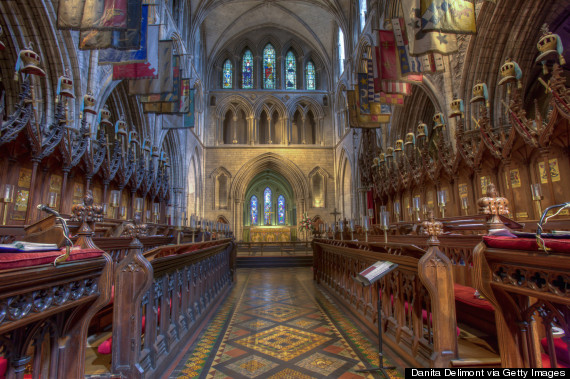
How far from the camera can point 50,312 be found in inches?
42.2

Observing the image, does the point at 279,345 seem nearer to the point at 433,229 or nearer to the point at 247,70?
the point at 433,229

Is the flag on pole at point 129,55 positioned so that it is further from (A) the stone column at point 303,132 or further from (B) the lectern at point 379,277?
(A) the stone column at point 303,132

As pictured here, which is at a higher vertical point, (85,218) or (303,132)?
(303,132)

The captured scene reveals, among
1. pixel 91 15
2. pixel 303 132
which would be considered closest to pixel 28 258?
pixel 91 15

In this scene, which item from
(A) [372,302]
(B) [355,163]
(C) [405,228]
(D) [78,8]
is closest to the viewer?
(A) [372,302]

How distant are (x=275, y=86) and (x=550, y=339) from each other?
21.3 m

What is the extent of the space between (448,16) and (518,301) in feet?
17.6

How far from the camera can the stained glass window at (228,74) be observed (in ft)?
69.5

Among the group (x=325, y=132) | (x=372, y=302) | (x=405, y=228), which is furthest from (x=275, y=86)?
(x=372, y=302)

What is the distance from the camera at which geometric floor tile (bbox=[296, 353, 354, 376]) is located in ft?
8.18

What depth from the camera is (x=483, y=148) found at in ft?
21.8

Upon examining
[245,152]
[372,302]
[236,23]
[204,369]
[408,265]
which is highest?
[236,23]

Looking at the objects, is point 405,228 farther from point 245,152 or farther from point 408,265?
point 245,152

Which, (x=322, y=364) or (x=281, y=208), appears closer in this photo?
(x=322, y=364)
